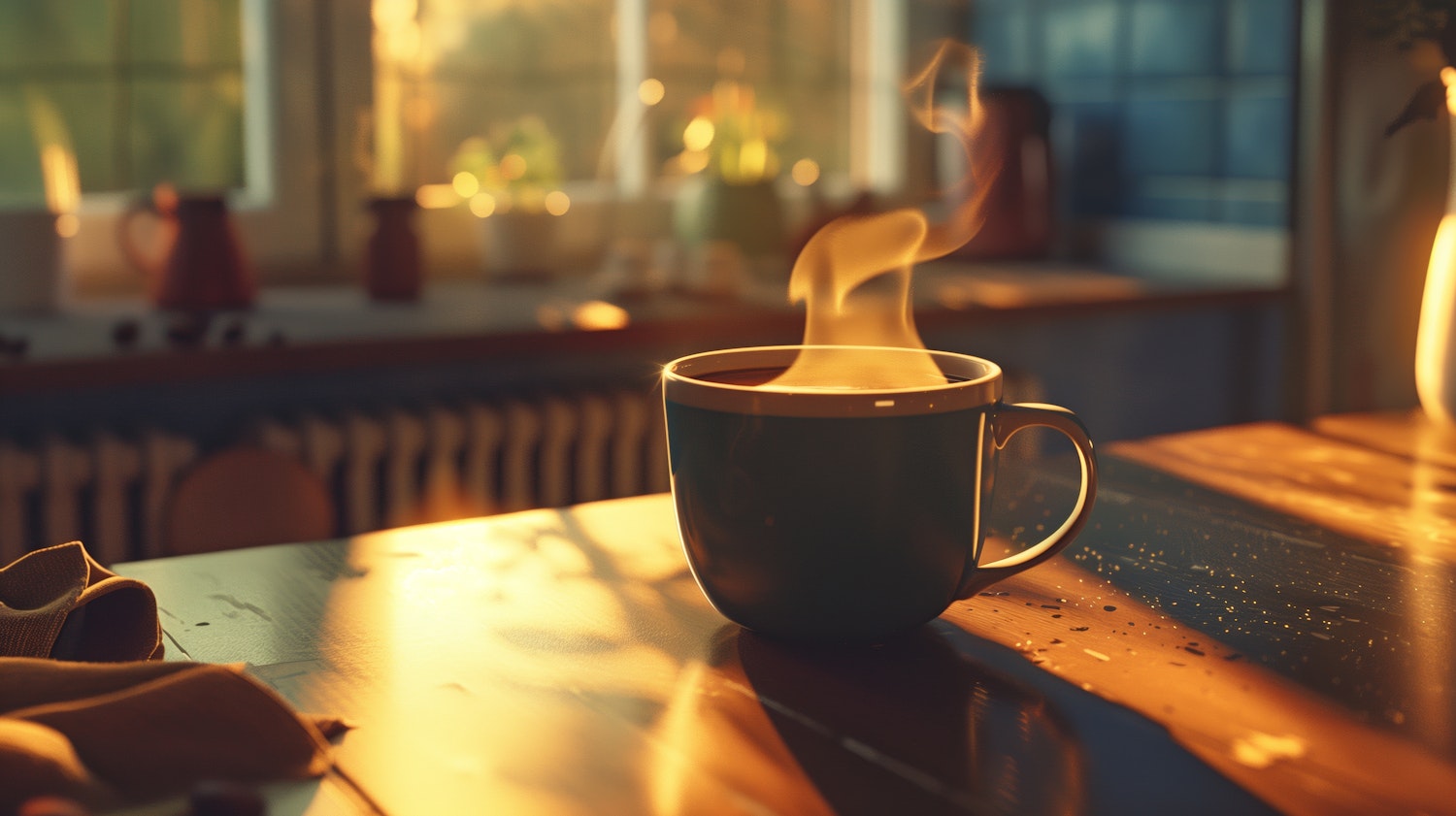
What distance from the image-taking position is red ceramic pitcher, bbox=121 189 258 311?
1791mm

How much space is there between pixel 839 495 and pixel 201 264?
151cm

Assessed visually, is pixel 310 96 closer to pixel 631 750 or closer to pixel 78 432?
pixel 78 432

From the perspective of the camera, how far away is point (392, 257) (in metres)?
1.96

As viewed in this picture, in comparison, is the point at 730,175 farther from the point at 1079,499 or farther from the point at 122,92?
the point at 1079,499

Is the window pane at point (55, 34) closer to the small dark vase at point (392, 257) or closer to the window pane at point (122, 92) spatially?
the window pane at point (122, 92)

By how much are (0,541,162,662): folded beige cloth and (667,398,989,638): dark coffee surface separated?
21 cm

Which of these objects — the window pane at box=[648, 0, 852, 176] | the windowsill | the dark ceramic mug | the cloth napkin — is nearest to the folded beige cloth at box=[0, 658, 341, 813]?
the cloth napkin

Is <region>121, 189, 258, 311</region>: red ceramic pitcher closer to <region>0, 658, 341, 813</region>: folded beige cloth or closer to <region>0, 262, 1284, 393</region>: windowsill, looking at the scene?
<region>0, 262, 1284, 393</region>: windowsill

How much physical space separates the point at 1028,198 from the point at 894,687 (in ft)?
7.10

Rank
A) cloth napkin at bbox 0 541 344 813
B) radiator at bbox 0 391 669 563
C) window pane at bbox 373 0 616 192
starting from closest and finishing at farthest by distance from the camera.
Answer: cloth napkin at bbox 0 541 344 813, radiator at bbox 0 391 669 563, window pane at bbox 373 0 616 192

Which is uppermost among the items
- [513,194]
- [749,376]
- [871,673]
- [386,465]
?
[513,194]

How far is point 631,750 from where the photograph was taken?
1.49ft

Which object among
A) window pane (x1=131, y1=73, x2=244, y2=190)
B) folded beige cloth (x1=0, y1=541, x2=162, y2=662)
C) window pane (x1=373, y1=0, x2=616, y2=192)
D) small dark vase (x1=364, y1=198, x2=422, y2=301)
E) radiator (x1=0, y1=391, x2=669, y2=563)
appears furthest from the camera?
window pane (x1=373, y1=0, x2=616, y2=192)

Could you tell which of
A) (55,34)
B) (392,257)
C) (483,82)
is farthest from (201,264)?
(483,82)
